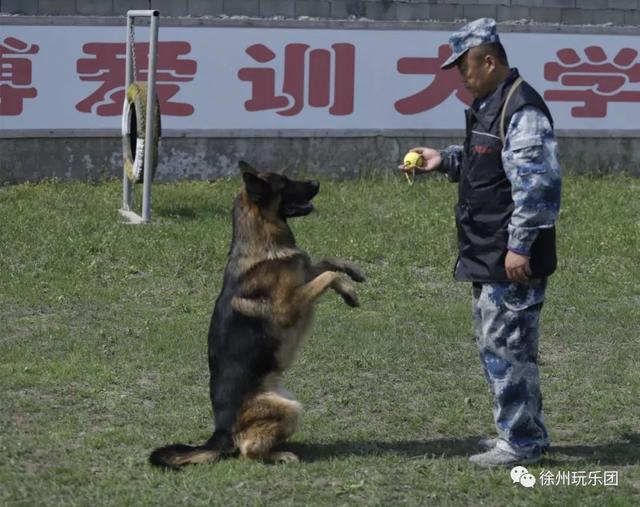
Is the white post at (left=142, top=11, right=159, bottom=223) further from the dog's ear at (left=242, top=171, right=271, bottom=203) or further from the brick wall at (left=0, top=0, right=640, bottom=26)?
the dog's ear at (left=242, top=171, right=271, bottom=203)

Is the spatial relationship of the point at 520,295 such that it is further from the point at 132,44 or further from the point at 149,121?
the point at 132,44

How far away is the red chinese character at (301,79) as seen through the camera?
13742mm

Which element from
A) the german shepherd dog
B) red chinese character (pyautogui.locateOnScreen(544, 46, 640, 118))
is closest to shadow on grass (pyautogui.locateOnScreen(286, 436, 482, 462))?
the german shepherd dog

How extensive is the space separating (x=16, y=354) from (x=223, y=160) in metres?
6.15

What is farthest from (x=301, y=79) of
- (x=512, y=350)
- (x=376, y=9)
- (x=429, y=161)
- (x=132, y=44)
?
→ (x=512, y=350)

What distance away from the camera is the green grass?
18.4ft

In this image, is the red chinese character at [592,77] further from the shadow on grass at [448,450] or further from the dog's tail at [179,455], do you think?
the dog's tail at [179,455]

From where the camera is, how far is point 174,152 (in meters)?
13.7

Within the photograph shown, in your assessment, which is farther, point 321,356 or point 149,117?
point 149,117

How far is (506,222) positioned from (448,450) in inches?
53.1

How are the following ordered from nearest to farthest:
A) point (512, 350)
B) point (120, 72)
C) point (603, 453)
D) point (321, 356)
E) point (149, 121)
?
point (512, 350) → point (603, 453) → point (321, 356) → point (149, 121) → point (120, 72)

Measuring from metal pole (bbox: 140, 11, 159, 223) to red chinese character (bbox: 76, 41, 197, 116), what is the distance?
160cm

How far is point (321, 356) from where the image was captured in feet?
26.3

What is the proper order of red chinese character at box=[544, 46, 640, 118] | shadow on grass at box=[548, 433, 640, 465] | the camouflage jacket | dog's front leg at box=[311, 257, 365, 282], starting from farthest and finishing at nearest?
red chinese character at box=[544, 46, 640, 118]
dog's front leg at box=[311, 257, 365, 282]
shadow on grass at box=[548, 433, 640, 465]
the camouflage jacket
